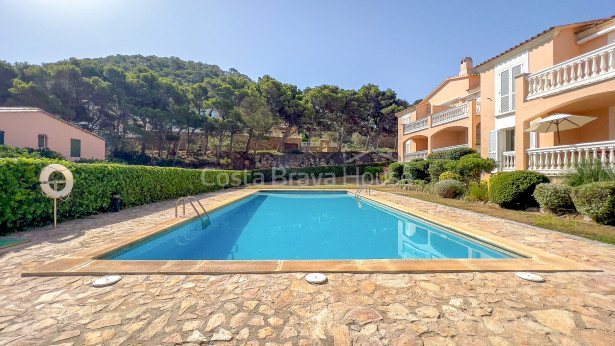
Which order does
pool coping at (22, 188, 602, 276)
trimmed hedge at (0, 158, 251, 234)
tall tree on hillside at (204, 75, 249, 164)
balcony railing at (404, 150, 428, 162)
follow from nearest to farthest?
pool coping at (22, 188, 602, 276) < trimmed hedge at (0, 158, 251, 234) < balcony railing at (404, 150, 428, 162) < tall tree on hillside at (204, 75, 249, 164)

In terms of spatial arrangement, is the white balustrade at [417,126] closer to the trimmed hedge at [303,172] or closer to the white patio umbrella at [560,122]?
the trimmed hedge at [303,172]

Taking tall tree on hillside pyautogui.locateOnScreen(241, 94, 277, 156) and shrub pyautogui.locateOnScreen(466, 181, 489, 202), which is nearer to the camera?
shrub pyautogui.locateOnScreen(466, 181, 489, 202)

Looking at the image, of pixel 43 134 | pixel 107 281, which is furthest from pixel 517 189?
pixel 43 134

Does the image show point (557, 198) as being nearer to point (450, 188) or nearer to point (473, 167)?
point (450, 188)

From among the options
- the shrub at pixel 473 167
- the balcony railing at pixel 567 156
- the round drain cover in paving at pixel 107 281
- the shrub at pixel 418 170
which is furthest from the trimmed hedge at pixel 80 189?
the balcony railing at pixel 567 156

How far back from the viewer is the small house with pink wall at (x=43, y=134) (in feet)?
53.4

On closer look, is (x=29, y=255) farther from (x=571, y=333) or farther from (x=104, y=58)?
(x=104, y=58)

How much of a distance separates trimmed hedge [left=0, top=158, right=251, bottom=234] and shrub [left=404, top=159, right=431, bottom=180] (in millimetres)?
13012

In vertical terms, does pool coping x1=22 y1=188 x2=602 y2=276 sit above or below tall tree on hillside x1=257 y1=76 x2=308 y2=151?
below

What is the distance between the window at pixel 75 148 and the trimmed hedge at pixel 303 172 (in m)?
14.2

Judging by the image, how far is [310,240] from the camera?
563 centimetres

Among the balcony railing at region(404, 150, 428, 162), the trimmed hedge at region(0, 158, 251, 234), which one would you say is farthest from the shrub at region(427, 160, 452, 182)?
the trimmed hedge at region(0, 158, 251, 234)

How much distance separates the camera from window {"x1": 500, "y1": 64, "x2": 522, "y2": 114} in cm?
1104

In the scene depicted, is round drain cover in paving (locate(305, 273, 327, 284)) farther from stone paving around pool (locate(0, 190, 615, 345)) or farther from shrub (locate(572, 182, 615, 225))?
shrub (locate(572, 182, 615, 225))
